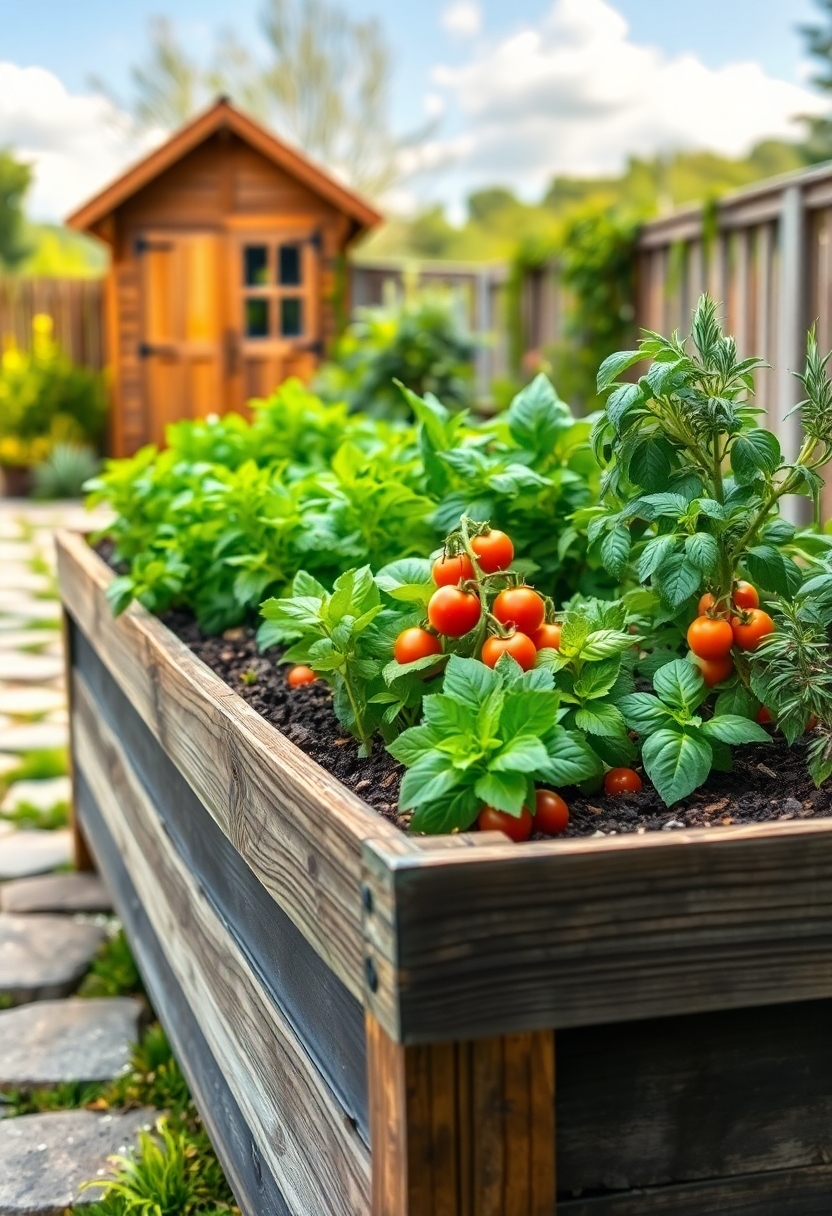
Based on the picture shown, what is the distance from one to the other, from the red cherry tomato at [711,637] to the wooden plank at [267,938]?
0.53m

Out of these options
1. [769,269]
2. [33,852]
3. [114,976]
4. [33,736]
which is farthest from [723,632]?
[33,736]

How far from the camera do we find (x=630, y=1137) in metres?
1.10

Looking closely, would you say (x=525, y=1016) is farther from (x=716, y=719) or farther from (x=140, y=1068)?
(x=140, y=1068)

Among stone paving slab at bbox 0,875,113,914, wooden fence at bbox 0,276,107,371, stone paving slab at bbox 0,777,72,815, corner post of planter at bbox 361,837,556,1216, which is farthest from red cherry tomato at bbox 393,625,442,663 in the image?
wooden fence at bbox 0,276,107,371

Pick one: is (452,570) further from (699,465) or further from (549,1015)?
(549,1015)

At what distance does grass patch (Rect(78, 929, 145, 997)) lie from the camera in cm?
297

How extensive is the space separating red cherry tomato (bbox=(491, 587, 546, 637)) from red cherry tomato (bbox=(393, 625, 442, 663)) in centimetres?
A: 8

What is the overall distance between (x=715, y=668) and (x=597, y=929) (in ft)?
1.82

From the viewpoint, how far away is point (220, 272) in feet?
37.0

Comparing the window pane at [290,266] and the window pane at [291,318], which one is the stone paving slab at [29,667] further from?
the window pane at [290,266]

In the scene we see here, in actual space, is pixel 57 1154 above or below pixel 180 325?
below

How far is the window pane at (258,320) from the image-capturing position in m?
11.4

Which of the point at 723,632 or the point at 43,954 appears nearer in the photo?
the point at 723,632

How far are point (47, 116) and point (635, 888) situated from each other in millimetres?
51364
